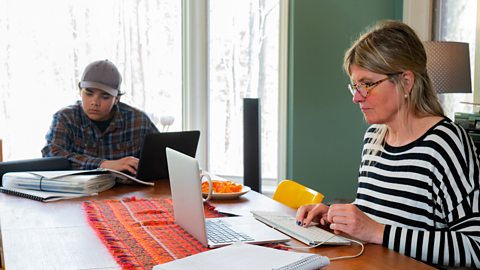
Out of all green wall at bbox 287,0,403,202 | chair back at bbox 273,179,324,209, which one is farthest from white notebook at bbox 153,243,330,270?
green wall at bbox 287,0,403,202

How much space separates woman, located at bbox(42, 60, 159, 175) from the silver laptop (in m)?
1.32

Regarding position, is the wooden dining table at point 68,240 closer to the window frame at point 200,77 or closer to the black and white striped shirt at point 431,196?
the black and white striped shirt at point 431,196

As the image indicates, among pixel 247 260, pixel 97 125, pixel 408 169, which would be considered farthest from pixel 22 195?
pixel 408 169

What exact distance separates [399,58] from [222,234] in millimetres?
754

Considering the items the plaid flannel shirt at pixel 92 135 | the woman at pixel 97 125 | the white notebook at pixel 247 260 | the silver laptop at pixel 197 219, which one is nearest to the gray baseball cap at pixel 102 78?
the woman at pixel 97 125

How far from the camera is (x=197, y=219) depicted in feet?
5.31

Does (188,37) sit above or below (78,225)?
above

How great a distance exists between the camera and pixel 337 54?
412 cm

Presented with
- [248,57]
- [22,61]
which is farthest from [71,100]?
[248,57]

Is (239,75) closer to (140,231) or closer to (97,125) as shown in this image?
(97,125)

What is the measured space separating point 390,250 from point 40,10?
3212 millimetres

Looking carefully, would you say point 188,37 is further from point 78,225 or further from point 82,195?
point 78,225

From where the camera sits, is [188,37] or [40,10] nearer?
[40,10]

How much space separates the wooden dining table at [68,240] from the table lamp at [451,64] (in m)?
1.29
